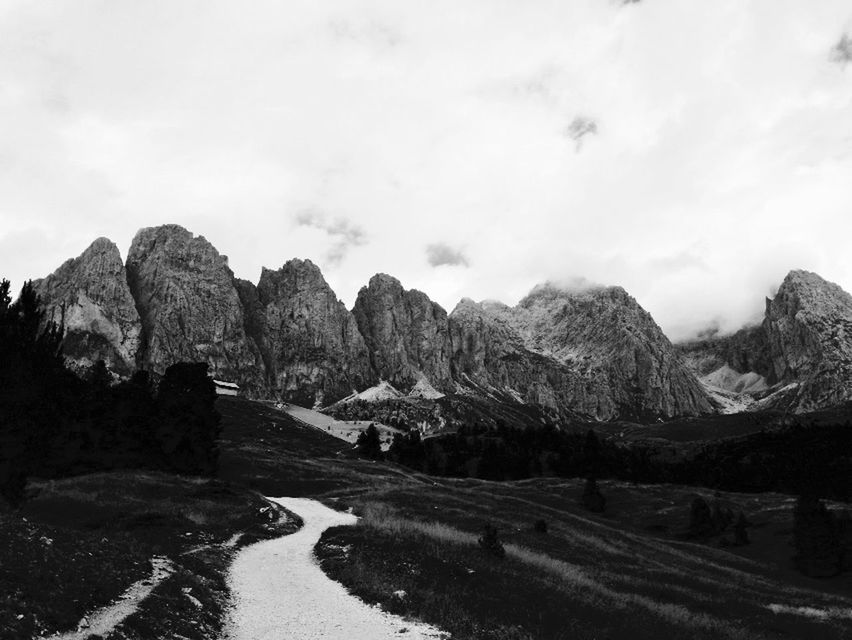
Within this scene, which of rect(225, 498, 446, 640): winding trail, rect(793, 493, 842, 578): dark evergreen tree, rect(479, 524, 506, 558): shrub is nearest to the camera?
rect(225, 498, 446, 640): winding trail

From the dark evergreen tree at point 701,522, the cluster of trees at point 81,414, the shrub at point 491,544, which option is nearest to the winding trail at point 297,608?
the shrub at point 491,544

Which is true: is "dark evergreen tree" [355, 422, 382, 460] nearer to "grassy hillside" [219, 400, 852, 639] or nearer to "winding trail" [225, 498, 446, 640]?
"grassy hillside" [219, 400, 852, 639]

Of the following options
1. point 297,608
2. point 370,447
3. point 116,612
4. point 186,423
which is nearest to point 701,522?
point 186,423

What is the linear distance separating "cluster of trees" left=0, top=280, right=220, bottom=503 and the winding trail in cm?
1477

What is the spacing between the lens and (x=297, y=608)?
20703 millimetres

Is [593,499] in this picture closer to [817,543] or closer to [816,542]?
[816,542]

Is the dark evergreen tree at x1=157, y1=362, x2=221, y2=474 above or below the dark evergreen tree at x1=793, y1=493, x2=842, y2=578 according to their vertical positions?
above

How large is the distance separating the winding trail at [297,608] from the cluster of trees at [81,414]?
14772mm

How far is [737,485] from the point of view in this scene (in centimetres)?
17075

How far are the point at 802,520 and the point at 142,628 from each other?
95.5 metres

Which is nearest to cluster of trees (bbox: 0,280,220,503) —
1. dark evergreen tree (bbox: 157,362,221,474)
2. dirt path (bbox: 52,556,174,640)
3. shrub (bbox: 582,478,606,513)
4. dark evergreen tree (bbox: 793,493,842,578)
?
dark evergreen tree (bbox: 157,362,221,474)

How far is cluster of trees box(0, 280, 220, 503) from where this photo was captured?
33.1 m

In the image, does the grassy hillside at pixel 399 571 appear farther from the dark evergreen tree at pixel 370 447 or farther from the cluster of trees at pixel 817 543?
the dark evergreen tree at pixel 370 447

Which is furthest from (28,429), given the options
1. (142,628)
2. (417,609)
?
(417,609)
